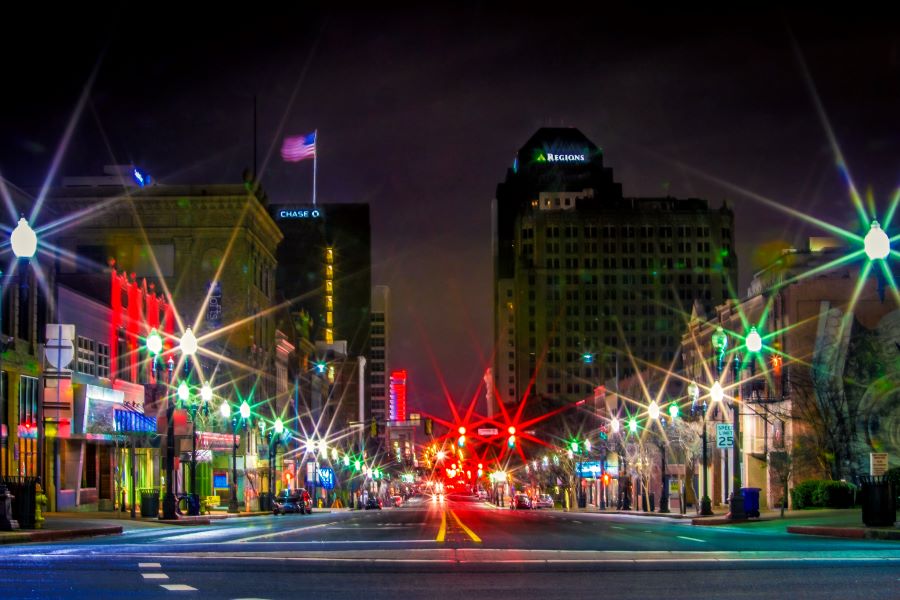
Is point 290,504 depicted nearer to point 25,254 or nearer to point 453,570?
point 25,254

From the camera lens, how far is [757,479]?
70.1 meters

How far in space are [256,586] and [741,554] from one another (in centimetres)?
975

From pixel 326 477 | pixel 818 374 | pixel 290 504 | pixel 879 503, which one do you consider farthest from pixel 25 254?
pixel 326 477

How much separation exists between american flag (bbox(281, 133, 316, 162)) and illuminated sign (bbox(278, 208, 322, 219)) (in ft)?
225

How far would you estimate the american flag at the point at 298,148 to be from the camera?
113 m

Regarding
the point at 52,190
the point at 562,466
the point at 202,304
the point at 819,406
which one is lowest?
the point at 562,466

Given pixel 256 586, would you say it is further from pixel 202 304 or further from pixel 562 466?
pixel 562 466

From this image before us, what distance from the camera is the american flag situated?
Answer: 4432 inches

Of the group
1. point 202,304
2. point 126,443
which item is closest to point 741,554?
point 126,443

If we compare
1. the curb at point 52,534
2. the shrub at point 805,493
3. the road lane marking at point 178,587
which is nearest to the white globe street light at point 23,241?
the curb at point 52,534

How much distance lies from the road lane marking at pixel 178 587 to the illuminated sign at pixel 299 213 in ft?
555

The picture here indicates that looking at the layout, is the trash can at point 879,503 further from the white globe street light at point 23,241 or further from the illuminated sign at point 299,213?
the illuminated sign at point 299,213

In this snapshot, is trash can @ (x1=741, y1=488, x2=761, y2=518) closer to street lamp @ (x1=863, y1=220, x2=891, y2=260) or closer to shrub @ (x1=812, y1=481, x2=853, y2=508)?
shrub @ (x1=812, y1=481, x2=853, y2=508)

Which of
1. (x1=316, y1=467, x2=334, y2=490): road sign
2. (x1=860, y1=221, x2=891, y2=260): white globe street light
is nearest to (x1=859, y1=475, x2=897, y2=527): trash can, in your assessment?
(x1=860, y1=221, x2=891, y2=260): white globe street light
